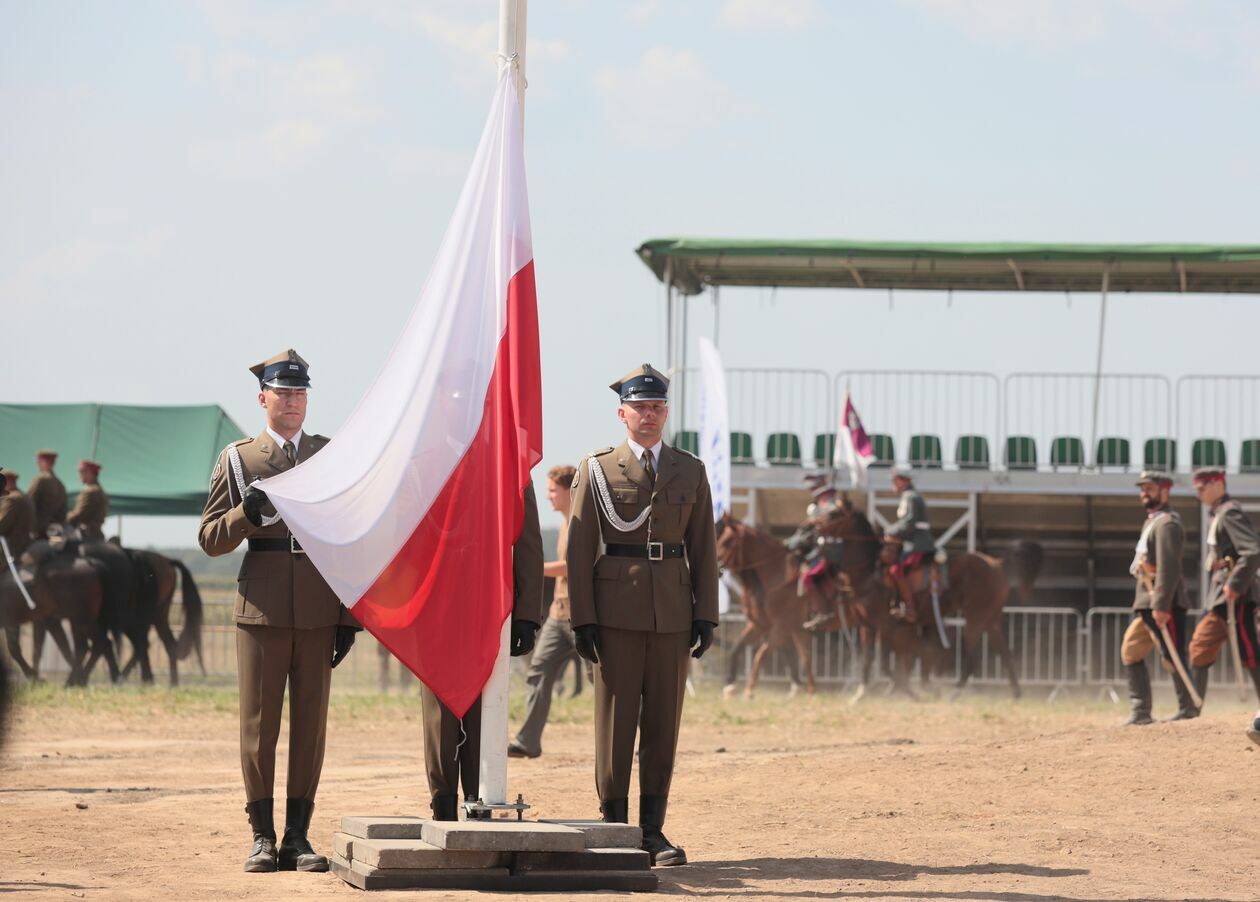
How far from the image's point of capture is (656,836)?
830 cm

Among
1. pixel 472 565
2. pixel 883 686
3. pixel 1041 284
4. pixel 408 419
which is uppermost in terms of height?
pixel 1041 284

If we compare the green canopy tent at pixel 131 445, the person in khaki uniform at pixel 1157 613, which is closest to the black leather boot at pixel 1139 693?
the person in khaki uniform at pixel 1157 613

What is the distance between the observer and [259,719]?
791 centimetres

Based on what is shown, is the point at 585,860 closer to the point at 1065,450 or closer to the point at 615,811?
the point at 615,811

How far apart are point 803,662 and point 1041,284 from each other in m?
7.64

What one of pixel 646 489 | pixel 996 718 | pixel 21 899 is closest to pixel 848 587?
pixel 996 718

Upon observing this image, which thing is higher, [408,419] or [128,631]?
[408,419]

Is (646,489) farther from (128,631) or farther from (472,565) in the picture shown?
(128,631)

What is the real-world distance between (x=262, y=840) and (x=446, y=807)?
0.77 m

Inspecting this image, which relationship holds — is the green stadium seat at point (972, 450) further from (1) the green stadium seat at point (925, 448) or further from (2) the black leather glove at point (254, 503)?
(2) the black leather glove at point (254, 503)

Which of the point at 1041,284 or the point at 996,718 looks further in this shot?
the point at 1041,284

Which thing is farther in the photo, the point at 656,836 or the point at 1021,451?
the point at 1021,451


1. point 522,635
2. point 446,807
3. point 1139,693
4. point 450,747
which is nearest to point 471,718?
point 450,747

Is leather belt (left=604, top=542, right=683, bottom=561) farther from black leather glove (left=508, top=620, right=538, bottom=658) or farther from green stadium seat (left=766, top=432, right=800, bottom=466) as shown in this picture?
green stadium seat (left=766, top=432, right=800, bottom=466)
